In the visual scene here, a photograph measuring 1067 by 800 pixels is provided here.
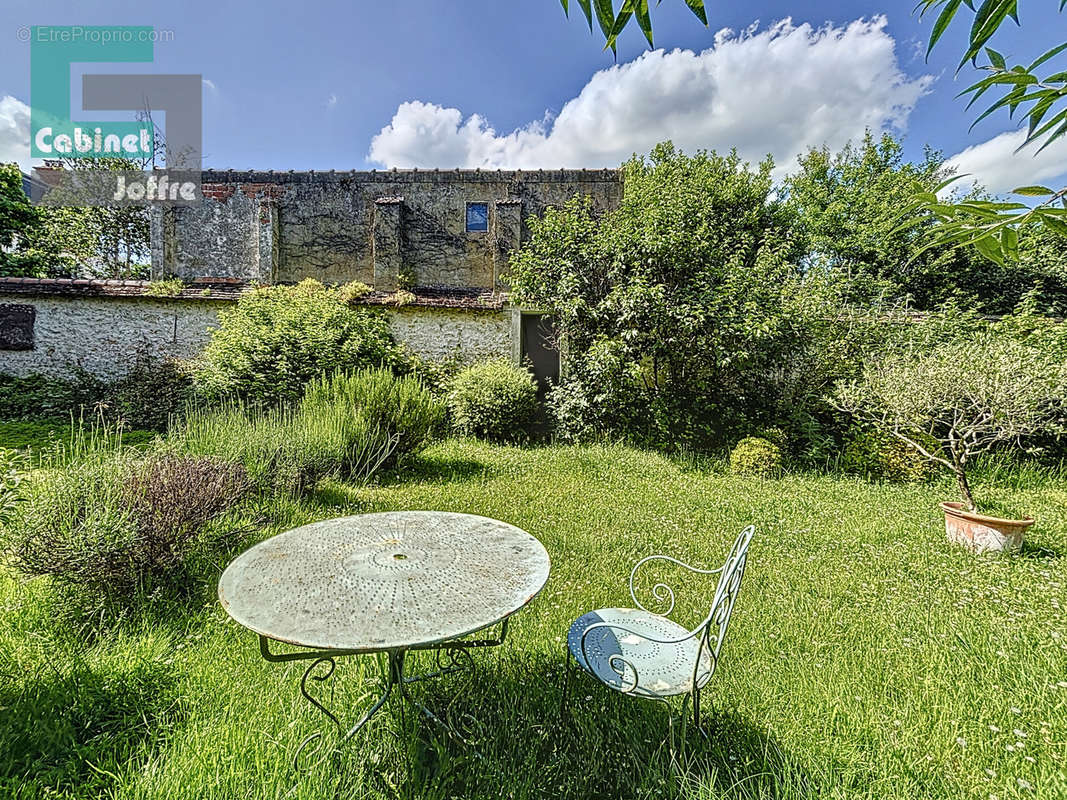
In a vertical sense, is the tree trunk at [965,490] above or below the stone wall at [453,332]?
below

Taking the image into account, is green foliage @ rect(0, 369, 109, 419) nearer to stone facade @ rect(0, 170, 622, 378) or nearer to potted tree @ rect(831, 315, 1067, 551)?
stone facade @ rect(0, 170, 622, 378)

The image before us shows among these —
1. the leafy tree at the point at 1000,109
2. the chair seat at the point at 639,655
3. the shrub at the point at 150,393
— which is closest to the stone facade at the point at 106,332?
the shrub at the point at 150,393

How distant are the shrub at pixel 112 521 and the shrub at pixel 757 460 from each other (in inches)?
232

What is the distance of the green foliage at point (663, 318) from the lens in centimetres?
694

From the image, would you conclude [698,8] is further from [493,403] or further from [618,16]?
[493,403]

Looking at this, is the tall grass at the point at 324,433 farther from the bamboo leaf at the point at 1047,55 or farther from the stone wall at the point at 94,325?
the bamboo leaf at the point at 1047,55

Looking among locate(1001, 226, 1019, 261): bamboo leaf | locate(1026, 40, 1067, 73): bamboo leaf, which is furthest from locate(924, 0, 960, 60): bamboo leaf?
locate(1001, 226, 1019, 261): bamboo leaf

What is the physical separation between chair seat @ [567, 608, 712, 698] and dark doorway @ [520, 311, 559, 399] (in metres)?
6.56

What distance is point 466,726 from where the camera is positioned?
6.32 ft

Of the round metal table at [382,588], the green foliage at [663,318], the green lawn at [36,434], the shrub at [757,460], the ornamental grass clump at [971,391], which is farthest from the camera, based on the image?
the green foliage at [663,318]

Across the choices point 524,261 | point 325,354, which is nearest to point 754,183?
point 524,261

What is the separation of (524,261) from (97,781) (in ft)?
24.3

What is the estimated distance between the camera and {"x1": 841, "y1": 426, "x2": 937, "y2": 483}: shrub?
19.1 feet

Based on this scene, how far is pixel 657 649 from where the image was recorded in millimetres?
1953
